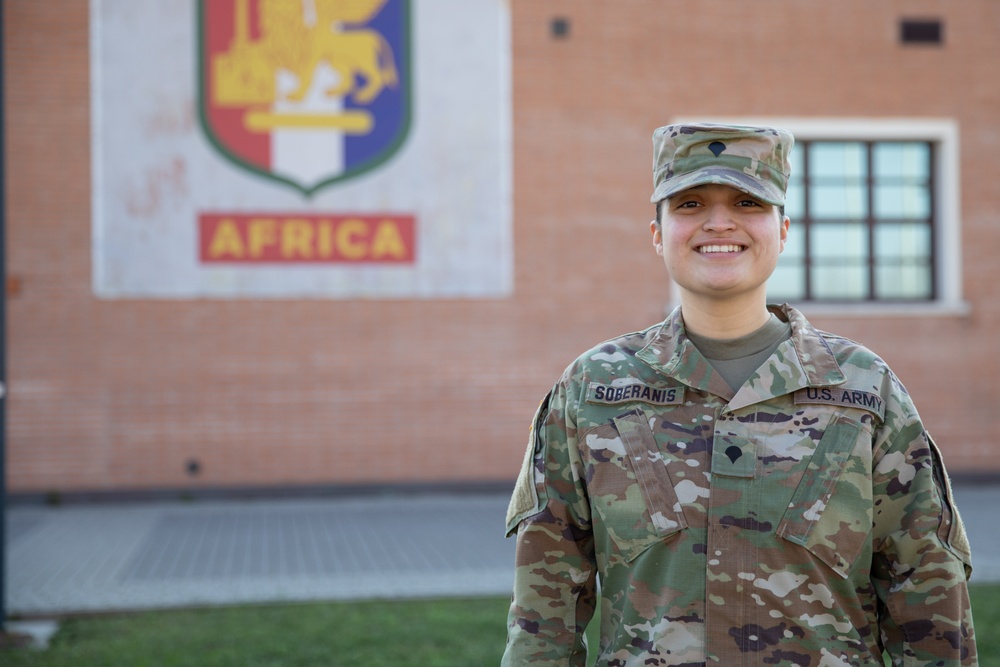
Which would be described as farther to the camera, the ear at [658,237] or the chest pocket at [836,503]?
the ear at [658,237]

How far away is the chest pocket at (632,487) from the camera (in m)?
2.06

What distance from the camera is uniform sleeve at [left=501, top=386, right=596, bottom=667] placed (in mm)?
2111

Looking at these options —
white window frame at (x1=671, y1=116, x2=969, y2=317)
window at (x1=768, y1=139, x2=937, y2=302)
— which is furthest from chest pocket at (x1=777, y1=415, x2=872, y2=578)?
window at (x1=768, y1=139, x2=937, y2=302)

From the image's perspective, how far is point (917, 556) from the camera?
198 cm

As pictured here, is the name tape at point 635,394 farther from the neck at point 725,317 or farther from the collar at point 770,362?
the neck at point 725,317

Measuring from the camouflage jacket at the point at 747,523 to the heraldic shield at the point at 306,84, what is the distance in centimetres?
956

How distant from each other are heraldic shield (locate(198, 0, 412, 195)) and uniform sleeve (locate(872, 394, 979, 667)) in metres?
9.79

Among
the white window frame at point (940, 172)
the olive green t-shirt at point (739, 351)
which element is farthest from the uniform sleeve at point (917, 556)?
the white window frame at point (940, 172)

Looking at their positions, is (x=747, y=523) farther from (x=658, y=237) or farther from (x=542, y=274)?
(x=542, y=274)

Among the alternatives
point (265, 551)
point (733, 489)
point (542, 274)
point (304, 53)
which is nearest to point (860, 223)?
point (542, 274)

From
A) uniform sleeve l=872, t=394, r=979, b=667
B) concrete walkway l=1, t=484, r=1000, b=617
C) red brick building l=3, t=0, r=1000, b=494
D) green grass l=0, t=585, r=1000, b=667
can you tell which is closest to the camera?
uniform sleeve l=872, t=394, r=979, b=667

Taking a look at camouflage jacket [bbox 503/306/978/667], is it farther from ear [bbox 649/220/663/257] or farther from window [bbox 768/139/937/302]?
window [bbox 768/139/937/302]

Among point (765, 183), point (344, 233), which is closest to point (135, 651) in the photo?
point (765, 183)

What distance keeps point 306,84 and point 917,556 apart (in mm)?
10218
